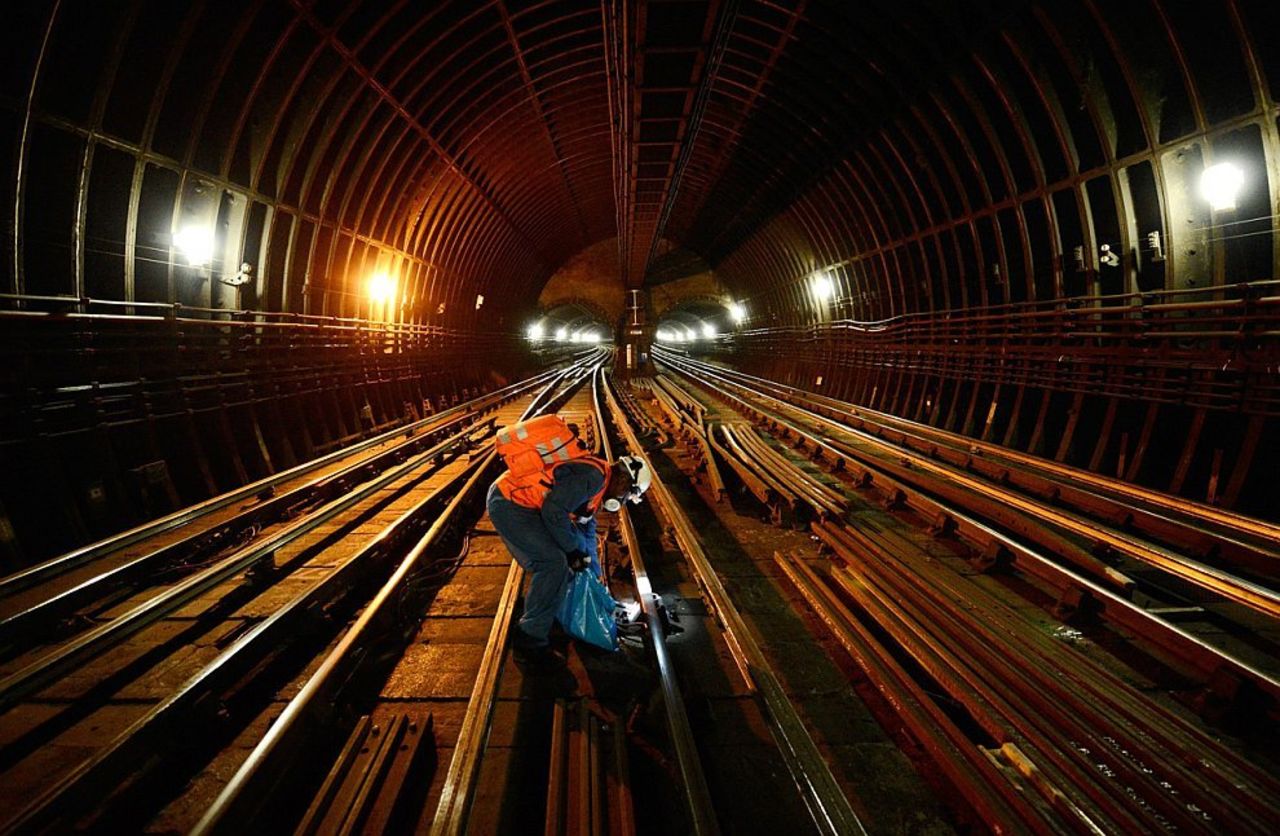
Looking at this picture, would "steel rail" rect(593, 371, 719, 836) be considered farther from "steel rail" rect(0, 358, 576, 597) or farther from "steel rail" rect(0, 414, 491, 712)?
"steel rail" rect(0, 358, 576, 597)

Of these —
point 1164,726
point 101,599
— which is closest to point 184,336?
point 101,599

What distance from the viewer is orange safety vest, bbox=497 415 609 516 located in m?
3.29

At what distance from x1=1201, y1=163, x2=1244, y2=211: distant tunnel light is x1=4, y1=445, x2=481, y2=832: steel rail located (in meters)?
10.2

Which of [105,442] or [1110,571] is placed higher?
[105,442]

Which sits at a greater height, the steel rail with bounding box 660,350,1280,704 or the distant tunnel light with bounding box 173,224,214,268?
the distant tunnel light with bounding box 173,224,214,268

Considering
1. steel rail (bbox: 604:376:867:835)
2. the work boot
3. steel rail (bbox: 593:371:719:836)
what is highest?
steel rail (bbox: 593:371:719:836)

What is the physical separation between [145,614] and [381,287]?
997 cm

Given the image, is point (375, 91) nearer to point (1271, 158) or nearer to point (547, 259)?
point (1271, 158)

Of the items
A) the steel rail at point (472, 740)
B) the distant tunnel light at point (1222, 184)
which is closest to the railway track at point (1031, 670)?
the steel rail at point (472, 740)

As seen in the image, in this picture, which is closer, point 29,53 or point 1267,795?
point 1267,795

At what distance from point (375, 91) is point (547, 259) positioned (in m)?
18.4

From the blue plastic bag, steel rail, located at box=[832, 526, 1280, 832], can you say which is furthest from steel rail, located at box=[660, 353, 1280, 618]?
the blue plastic bag

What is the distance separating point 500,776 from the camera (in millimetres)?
2592

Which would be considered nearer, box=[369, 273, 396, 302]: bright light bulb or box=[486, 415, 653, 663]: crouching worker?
box=[486, 415, 653, 663]: crouching worker
